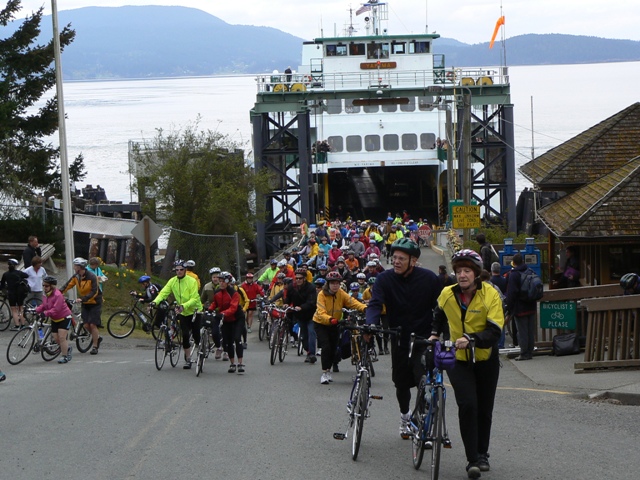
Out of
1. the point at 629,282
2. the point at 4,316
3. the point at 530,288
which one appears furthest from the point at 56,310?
the point at 629,282

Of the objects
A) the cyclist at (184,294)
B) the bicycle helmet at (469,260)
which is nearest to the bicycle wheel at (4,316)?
the cyclist at (184,294)

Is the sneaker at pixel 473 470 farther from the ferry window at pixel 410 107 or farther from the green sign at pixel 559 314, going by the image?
the ferry window at pixel 410 107

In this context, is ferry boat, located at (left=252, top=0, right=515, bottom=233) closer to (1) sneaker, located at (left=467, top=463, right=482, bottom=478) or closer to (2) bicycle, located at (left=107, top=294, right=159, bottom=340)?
(2) bicycle, located at (left=107, top=294, right=159, bottom=340)

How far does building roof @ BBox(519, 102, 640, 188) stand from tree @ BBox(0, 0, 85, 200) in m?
21.5

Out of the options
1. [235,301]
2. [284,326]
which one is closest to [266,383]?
[235,301]

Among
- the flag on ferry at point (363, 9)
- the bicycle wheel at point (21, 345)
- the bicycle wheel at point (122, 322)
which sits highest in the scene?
the flag on ferry at point (363, 9)

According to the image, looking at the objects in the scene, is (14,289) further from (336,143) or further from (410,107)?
(410,107)

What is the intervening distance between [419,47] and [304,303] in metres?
41.2

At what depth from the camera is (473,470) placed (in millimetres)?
7863

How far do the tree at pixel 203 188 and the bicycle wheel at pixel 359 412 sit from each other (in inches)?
1168

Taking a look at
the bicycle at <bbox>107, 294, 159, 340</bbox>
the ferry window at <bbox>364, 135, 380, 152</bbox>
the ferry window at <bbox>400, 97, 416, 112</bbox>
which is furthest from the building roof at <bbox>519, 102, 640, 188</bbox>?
the ferry window at <bbox>400, 97, 416, 112</bbox>

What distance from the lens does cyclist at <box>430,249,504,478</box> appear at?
7719 mm

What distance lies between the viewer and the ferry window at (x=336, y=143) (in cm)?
5622

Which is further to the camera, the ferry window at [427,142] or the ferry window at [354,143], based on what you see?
the ferry window at [354,143]
